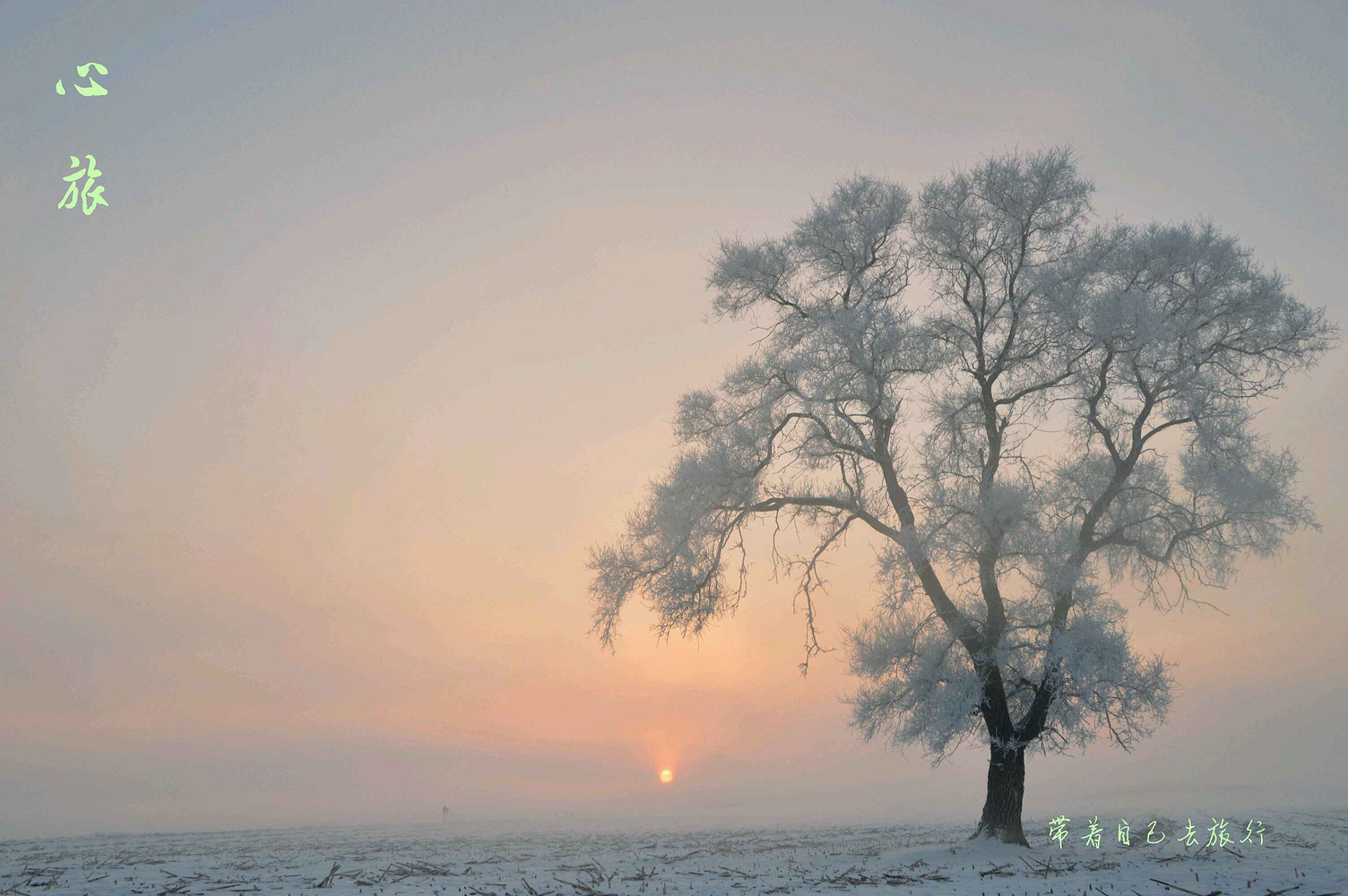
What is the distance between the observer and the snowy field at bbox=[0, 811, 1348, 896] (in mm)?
12633

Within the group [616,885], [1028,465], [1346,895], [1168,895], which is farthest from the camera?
[1028,465]

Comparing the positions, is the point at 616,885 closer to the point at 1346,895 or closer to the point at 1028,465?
the point at 1346,895

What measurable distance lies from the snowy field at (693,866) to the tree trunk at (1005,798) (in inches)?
21.1

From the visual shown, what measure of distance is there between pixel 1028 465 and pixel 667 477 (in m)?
8.71

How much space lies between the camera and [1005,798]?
1922cm

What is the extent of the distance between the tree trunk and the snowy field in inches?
21.1

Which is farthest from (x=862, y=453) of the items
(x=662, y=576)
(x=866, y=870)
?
(x=866, y=870)

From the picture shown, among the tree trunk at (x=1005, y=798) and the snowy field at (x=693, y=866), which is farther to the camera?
the tree trunk at (x=1005, y=798)

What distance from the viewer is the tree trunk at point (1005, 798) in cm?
Answer: 1897

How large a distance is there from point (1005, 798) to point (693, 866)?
299 inches

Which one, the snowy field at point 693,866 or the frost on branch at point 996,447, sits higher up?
the frost on branch at point 996,447

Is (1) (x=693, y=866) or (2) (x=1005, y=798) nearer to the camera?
(1) (x=693, y=866)

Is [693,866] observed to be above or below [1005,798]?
below

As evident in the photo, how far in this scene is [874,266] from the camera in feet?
72.0
